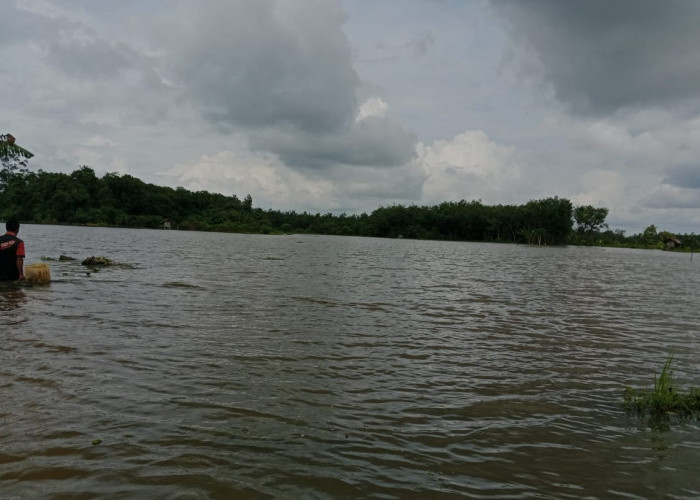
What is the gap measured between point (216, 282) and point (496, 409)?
716 inches

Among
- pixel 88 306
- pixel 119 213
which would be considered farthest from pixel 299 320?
→ pixel 119 213

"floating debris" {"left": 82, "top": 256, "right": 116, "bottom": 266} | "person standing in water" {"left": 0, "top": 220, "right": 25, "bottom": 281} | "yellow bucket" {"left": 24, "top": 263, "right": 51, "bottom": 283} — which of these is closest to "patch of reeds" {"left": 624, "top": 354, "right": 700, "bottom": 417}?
"person standing in water" {"left": 0, "top": 220, "right": 25, "bottom": 281}

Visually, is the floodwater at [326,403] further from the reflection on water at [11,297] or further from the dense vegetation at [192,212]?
the dense vegetation at [192,212]

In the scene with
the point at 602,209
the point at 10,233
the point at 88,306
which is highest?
the point at 602,209

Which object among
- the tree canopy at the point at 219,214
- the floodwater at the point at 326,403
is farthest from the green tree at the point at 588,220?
the floodwater at the point at 326,403

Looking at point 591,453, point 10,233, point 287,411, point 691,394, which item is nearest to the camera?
point 591,453

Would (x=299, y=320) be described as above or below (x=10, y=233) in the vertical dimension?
below

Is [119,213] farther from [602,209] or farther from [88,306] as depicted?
[602,209]

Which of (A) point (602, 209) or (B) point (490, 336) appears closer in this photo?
(B) point (490, 336)

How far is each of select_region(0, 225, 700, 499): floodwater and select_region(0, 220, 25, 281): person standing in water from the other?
7.86 feet

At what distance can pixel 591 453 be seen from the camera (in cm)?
611

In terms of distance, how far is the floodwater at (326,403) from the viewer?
16.7 feet

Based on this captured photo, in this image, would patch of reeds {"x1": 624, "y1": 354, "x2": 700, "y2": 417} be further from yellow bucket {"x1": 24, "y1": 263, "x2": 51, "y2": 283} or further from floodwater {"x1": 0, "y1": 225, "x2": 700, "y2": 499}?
yellow bucket {"x1": 24, "y1": 263, "x2": 51, "y2": 283}

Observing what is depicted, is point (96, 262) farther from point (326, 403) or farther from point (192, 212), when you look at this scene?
point (192, 212)
